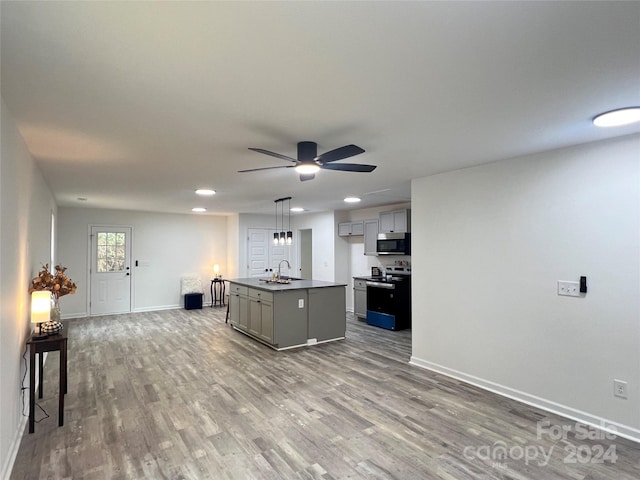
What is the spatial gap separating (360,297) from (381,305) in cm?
70

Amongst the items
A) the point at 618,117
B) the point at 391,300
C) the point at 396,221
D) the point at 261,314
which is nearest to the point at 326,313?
the point at 261,314

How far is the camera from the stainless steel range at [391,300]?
6273 millimetres

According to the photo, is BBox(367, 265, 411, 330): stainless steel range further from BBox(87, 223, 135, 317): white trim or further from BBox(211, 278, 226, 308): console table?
BBox(87, 223, 135, 317): white trim

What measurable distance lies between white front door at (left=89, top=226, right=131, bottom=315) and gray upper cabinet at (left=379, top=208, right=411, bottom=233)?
18.9 ft

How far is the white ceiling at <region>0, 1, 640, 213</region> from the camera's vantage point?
4.33 ft

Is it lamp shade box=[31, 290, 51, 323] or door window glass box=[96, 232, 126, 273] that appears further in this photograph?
door window glass box=[96, 232, 126, 273]

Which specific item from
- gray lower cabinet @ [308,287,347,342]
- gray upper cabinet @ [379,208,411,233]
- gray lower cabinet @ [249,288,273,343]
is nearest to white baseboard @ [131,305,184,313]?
gray lower cabinet @ [249,288,273,343]

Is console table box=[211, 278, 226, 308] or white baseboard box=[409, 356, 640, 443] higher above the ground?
console table box=[211, 278, 226, 308]

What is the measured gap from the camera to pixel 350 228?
25.3ft

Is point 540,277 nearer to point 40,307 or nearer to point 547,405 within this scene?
point 547,405

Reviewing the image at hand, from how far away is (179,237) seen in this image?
27.9 ft

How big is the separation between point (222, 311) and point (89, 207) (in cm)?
363

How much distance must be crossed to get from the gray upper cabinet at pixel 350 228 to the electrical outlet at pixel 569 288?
4570 millimetres

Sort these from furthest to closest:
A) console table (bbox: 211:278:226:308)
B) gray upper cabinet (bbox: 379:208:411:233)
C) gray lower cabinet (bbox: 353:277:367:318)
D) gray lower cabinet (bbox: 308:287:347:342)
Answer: console table (bbox: 211:278:226:308), gray lower cabinet (bbox: 353:277:367:318), gray upper cabinet (bbox: 379:208:411:233), gray lower cabinet (bbox: 308:287:347:342)
